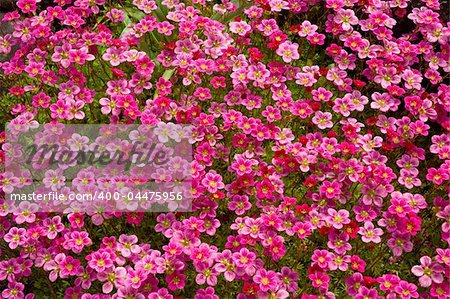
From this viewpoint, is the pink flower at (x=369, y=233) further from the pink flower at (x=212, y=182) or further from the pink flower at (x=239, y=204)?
the pink flower at (x=212, y=182)

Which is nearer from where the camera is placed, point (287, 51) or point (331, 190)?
point (331, 190)

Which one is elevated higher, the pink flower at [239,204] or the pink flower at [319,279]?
the pink flower at [239,204]

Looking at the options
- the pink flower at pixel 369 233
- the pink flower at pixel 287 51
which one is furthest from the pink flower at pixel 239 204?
the pink flower at pixel 287 51

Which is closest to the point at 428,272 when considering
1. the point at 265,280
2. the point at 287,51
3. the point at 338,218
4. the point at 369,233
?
the point at 369,233

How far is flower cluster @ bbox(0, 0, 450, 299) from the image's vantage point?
3.00 m

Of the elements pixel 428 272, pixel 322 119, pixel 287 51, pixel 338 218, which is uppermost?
pixel 287 51

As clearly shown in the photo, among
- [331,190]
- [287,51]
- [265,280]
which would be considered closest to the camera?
[265,280]

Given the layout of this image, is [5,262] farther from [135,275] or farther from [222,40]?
[222,40]

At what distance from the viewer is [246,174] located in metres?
3.34

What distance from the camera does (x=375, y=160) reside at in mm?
3480

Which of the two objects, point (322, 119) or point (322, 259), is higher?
point (322, 119)

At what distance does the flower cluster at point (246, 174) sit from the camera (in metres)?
3.00

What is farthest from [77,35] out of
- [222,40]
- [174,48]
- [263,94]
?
[263,94]

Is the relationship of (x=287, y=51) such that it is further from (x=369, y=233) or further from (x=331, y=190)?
(x=369, y=233)
